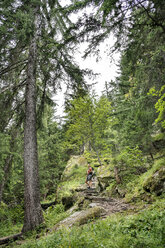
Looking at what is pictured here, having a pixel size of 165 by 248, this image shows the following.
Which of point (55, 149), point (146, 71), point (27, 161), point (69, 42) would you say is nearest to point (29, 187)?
point (27, 161)

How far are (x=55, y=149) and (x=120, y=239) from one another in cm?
1503

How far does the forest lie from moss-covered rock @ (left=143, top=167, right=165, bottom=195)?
0.11ft

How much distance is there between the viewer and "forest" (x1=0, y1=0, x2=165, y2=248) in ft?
11.8

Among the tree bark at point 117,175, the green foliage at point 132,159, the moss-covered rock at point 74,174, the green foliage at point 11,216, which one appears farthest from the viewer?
the moss-covered rock at point 74,174

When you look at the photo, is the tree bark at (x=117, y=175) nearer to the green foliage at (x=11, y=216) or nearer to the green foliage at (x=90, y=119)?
the green foliage at (x=90, y=119)

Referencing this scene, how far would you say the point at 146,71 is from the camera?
19.5ft

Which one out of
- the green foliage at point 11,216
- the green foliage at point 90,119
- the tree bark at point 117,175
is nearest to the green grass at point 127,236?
the tree bark at point 117,175

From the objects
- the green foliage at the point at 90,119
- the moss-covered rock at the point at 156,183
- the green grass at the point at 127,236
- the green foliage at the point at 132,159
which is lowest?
the green grass at the point at 127,236

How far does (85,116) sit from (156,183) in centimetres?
792

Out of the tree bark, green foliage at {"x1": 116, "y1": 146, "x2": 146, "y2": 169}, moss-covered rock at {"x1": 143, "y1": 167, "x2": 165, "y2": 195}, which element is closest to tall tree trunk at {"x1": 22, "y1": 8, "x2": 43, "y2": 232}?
moss-covered rock at {"x1": 143, "y1": 167, "x2": 165, "y2": 195}

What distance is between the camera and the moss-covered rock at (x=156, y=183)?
524 cm

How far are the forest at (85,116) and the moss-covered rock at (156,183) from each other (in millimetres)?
34

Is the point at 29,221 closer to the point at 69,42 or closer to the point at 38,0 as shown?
the point at 69,42

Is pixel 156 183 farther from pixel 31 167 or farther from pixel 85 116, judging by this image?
pixel 85 116
